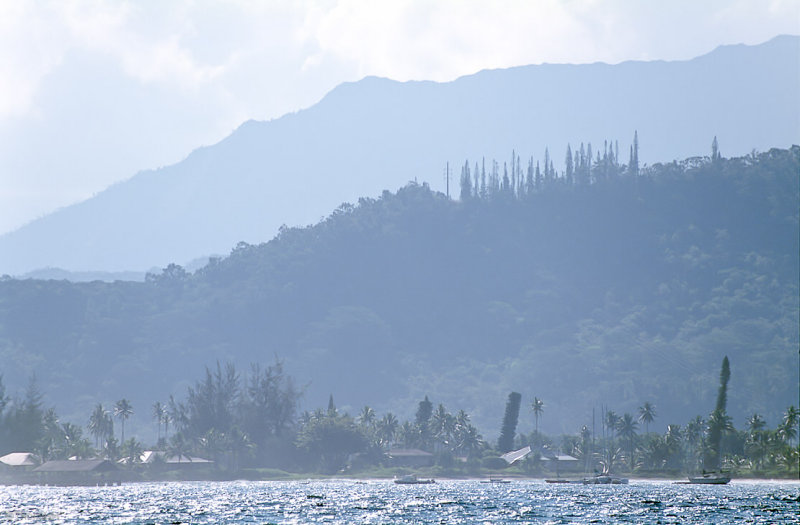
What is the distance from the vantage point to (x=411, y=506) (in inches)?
5079

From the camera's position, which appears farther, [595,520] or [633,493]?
[633,493]

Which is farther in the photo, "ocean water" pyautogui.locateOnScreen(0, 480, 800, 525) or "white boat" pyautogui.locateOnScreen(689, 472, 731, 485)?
"white boat" pyautogui.locateOnScreen(689, 472, 731, 485)

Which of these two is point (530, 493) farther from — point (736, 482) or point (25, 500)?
point (25, 500)

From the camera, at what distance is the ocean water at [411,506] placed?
10656 centimetres

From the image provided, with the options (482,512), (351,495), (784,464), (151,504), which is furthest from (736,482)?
(151,504)

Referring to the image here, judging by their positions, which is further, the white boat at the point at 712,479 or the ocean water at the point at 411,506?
the white boat at the point at 712,479

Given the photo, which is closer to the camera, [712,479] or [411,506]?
[411,506]

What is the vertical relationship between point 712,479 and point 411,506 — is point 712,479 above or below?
above

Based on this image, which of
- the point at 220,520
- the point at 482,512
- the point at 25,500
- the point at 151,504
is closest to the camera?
the point at 220,520

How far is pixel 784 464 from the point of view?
195 m

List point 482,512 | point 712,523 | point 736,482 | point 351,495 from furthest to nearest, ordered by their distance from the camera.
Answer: point 736,482
point 351,495
point 482,512
point 712,523

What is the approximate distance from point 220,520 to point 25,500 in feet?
149

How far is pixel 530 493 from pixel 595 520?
58.6 m

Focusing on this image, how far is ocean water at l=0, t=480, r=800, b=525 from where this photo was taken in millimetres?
106562
